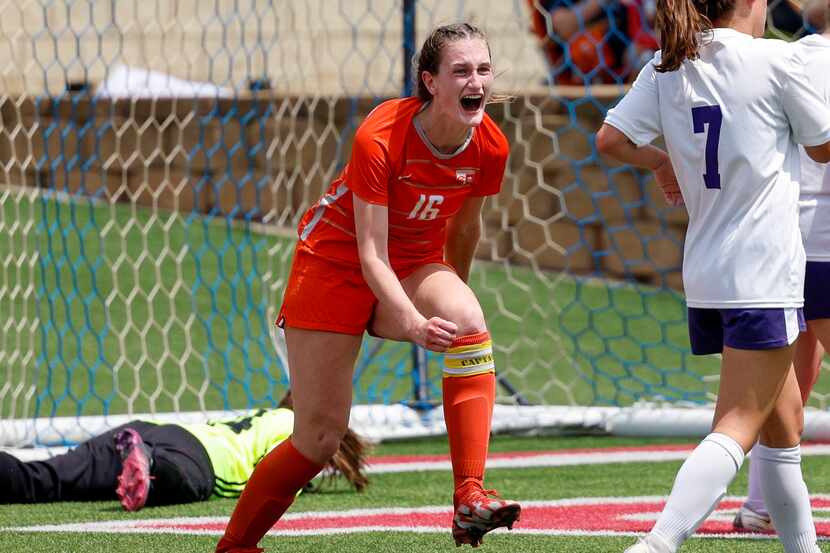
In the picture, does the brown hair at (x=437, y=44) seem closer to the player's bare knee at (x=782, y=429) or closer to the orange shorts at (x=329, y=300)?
the orange shorts at (x=329, y=300)

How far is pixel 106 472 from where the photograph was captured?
5.54 m

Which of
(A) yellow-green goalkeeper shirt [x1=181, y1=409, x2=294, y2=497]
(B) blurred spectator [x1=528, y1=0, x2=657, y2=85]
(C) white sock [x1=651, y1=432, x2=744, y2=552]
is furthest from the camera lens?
(B) blurred spectator [x1=528, y1=0, x2=657, y2=85]

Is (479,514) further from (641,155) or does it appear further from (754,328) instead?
(641,155)

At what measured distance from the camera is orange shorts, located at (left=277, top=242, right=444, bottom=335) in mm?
3969

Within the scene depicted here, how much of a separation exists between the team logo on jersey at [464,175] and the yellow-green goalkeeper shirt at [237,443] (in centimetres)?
182

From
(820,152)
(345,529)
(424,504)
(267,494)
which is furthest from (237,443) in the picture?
(820,152)

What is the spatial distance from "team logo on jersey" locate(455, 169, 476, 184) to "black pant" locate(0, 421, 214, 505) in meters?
1.89

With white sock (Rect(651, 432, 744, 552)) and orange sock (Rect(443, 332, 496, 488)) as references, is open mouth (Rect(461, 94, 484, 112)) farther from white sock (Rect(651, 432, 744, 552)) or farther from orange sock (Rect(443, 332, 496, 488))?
white sock (Rect(651, 432, 744, 552))

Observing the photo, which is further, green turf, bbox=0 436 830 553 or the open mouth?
green turf, bbox=0 436 830 553

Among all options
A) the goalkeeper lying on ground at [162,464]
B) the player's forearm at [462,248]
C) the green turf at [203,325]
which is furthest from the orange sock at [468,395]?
the green turf at [203,325]

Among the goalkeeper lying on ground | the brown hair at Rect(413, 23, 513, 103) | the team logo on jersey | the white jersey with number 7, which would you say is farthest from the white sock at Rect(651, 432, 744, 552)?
the goalkeeper lying on ground

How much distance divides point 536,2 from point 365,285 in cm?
692

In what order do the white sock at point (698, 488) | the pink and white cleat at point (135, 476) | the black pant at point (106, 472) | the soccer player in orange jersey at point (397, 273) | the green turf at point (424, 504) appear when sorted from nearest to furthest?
the white sock at point (698, 488), the soccer player in orange jersey at point (397, 273), the green turf at point (424, 504), the pink and white cleat at point (135, 476), the black pant at point (106, 472)

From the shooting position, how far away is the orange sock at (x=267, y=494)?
4051 mm
